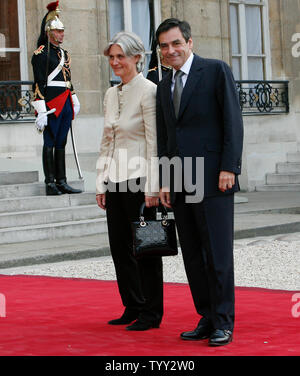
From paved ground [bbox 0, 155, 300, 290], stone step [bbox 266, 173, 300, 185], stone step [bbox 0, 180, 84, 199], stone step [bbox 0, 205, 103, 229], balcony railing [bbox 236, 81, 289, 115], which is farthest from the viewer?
balcony railing [bbox 236, 81, 289, 115]

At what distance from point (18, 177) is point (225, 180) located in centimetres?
790

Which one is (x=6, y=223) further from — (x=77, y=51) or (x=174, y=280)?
(x=77, y=51)

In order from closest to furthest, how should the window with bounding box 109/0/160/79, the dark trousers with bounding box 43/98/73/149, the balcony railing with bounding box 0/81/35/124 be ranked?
1. the dark trousers with bounding box 43/98/73/149
2. the balcony railing with bounding box 0/81/35/124
3. the window with bounding box 109/0/160/79

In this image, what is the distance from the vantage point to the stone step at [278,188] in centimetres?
1873

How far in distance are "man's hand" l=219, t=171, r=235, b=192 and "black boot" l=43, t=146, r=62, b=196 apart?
7.11 m

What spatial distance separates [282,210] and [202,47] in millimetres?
5368

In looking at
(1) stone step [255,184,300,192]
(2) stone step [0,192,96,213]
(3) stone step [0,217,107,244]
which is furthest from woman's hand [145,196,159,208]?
(1) stone step [255,184,300,192]

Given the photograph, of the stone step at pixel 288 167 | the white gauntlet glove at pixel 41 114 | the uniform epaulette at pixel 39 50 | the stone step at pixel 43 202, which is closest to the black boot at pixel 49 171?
the stone step at pixel 43 202

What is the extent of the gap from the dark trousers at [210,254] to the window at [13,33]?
11.1m

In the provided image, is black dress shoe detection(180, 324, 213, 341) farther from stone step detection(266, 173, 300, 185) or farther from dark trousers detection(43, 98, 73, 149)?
stone step detection(266, 173, 300, 185)

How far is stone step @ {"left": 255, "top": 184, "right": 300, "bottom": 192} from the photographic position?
1873 cm

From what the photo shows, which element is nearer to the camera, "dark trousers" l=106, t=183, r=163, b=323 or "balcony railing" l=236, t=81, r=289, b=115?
"dark trousers" l=106, t=183, r=163, b=323

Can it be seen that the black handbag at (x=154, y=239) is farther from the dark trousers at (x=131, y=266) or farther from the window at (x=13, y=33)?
the window at (x=13, y=33)
